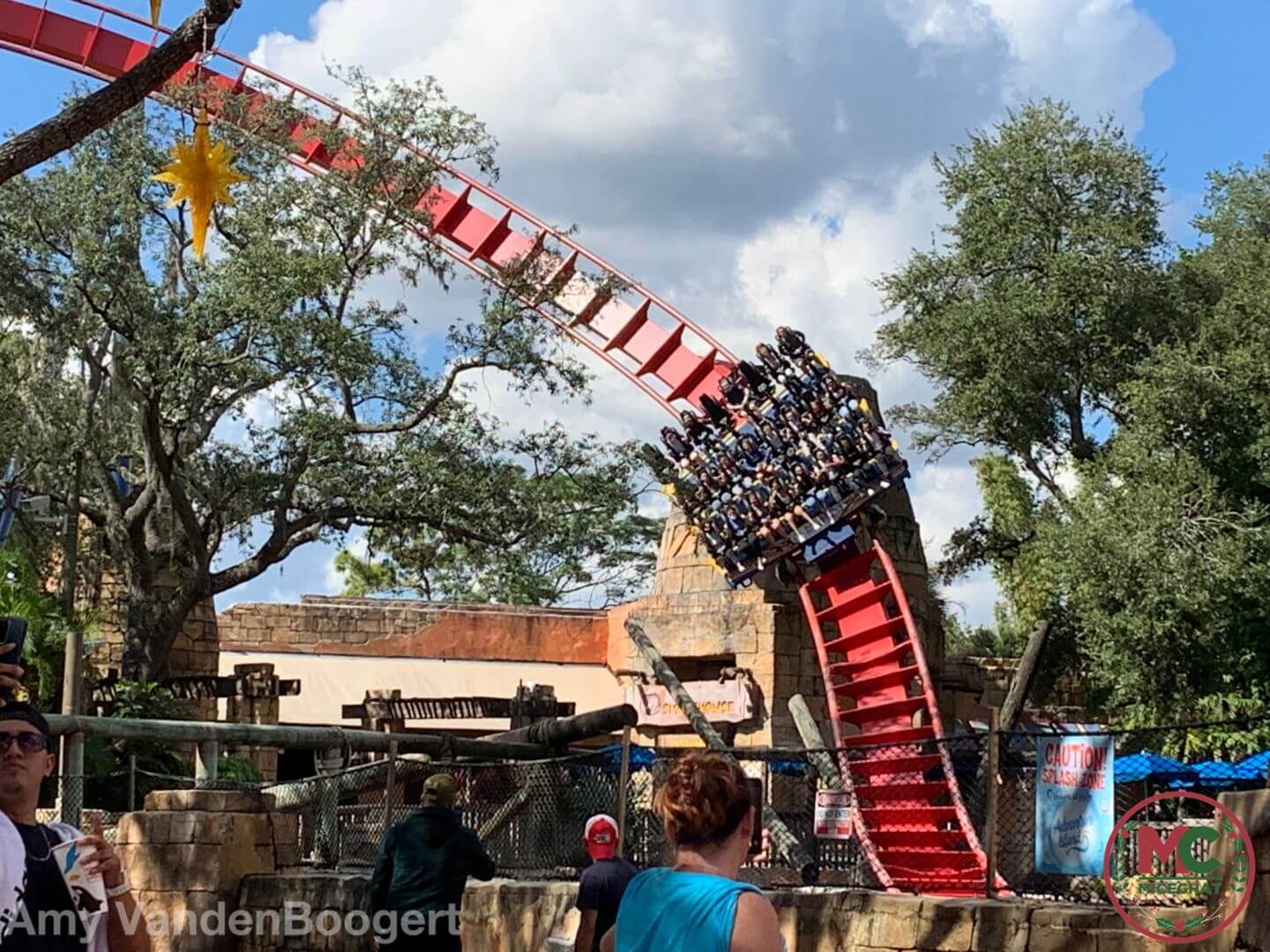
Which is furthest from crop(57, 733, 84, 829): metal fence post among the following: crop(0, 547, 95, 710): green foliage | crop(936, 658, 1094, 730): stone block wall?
crop(936, 658, 1094, 730): stone block wall

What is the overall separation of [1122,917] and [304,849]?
17.9 ft

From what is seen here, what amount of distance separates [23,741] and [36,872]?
311 millimetres

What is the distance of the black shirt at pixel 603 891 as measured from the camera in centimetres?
636

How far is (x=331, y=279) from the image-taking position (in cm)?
1991

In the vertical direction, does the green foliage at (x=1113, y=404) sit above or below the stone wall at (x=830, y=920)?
above

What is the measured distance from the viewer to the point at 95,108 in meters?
8.17

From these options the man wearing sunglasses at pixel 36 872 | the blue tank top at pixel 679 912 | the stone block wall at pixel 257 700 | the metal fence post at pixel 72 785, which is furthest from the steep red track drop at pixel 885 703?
the man wearing sunglasses at pixel 36 872

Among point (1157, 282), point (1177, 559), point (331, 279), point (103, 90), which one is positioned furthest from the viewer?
point (1157, 282)

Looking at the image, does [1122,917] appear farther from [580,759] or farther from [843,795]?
[580,759]

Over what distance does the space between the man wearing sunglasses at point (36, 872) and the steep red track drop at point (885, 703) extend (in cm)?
1101

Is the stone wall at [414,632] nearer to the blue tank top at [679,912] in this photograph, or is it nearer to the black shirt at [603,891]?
the black shirt at [603,891]

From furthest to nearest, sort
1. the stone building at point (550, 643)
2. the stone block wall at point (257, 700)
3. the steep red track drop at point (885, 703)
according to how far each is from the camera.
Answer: the stone block wall at point (257, 700)
the stone building at point (550, 643)
the steep red track drop at point (885, 703)

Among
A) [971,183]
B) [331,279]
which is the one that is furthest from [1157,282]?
[331,279]

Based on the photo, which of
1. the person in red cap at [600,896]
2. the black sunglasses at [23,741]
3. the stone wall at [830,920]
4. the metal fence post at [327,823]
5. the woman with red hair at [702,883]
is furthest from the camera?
the metal fence post at [327,823]
